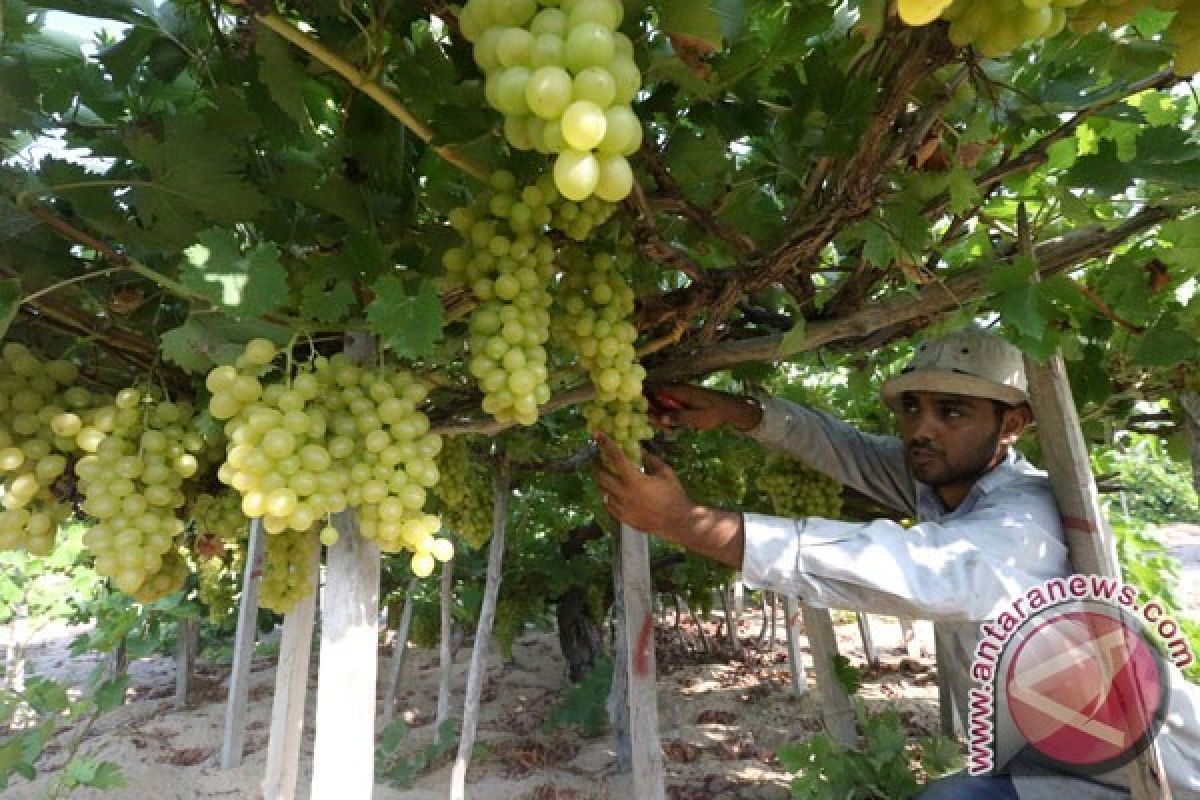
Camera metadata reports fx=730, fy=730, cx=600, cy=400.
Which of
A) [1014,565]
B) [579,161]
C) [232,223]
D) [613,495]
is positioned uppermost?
[232,223]

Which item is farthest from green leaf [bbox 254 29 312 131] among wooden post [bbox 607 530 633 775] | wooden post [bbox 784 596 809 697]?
wooden post [bbox 784 596 809 697]

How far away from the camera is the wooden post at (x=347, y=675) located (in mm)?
1525

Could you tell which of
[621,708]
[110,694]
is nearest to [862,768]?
[621,708]

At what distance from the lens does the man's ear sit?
2.88 m

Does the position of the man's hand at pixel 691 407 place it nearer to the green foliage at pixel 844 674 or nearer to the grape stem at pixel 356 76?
the grape stem at pixel 356 76

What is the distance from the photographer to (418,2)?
4.66 ft

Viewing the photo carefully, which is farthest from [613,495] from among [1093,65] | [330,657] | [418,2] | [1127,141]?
[1127,141]

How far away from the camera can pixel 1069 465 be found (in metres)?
1.93

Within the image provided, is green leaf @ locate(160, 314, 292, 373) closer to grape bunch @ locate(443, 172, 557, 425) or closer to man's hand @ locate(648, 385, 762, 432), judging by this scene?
grape bunch @ locate(443, 172, 557, 425)

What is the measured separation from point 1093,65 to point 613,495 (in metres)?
1.58

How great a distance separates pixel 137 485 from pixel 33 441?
263 millimetres

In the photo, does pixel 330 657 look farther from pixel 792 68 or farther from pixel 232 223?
pixel 792 68

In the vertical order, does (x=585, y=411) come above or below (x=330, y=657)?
above

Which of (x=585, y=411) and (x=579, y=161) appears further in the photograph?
(x=585, y=411)
